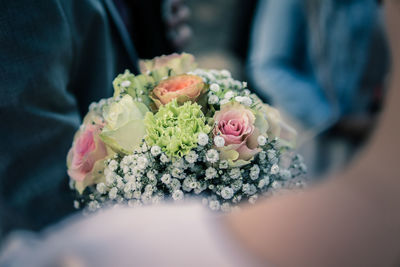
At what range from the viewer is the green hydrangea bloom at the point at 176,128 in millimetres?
514

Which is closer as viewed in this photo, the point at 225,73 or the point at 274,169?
the point at 274,169

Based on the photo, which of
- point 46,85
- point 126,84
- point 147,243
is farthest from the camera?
point 46,85

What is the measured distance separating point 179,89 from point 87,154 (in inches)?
7.6

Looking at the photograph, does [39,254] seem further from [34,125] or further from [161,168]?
[34,125]

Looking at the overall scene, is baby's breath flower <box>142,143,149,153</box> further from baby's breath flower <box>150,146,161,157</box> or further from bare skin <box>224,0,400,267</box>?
bare skin <box>224,0,400,267</box>

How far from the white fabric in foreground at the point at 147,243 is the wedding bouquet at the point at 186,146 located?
3cm

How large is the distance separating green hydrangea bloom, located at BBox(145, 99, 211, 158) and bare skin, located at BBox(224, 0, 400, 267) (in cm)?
14

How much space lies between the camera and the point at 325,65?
149 centimetres

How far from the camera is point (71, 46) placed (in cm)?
85

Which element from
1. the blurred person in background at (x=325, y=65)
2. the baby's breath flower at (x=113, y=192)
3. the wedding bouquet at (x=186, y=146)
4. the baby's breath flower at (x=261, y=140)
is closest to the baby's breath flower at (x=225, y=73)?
the wedding bouquet at (x=186, y=146)

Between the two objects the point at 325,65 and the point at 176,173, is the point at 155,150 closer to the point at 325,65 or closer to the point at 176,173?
the point at 176,173

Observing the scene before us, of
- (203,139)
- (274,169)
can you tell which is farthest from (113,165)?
(274,169)

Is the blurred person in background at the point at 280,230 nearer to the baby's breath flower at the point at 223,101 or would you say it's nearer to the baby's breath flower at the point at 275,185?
the baby's breath flower at the point at 275,185

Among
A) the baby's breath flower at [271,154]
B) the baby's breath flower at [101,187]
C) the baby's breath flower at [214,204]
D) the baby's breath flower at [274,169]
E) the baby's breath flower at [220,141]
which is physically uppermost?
the baby's breath flower at [271,154]
